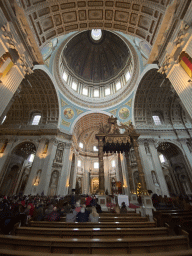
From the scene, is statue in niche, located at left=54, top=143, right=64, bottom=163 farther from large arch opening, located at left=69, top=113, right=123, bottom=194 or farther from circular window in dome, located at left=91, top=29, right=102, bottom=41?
circular window in dome, located at left=91, top=29, right=102, bottom=41

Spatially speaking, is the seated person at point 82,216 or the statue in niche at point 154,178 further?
the statue in niche at point 154,178

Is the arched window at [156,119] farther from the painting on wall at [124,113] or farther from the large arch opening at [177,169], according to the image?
the painting on wall at [124,113]

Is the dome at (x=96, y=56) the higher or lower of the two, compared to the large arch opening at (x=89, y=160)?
higher

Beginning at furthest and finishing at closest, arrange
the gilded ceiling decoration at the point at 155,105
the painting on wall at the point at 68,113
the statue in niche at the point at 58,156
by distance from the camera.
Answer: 1. the painting on wall at the point at 68,113
2. the gilded ceiling decoration at the point at 155,105
3. the statue in niche at the point at 58,156

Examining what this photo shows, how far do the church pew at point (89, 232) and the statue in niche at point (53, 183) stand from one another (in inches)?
516

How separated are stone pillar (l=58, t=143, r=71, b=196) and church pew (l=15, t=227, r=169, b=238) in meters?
13.4

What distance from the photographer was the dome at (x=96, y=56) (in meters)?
23.9

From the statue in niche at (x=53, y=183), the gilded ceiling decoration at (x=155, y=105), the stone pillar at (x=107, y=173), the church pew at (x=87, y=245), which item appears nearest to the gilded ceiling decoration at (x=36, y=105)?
the statue in niche at (x=53, y=183)

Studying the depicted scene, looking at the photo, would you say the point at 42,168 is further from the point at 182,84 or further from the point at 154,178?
the point at 182,84

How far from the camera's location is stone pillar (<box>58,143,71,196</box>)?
1581 centimetres

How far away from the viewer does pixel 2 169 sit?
49.4 ft

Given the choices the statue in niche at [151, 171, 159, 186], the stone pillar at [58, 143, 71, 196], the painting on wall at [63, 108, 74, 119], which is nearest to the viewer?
the statue in niche at [151, 171, 159, 186]

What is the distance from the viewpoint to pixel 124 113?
2050 centimetres

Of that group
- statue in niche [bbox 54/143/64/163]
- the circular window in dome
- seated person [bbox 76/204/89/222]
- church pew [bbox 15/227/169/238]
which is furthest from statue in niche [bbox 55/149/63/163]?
the circular window in dome
